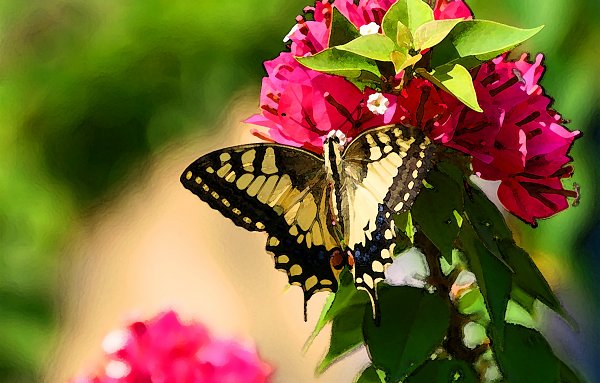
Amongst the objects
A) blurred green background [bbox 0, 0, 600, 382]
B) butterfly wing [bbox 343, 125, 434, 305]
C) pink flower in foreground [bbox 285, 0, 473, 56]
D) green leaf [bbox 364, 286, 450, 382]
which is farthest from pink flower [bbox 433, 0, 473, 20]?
blurred green background [bbox 0, 0, 600, 382]

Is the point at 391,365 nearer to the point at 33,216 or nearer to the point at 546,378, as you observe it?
the point at 546,378

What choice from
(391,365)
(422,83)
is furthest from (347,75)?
(391,365)

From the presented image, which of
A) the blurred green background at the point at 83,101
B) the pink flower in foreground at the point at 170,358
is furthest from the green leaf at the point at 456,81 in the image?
the blurred green background at the point at 83,101

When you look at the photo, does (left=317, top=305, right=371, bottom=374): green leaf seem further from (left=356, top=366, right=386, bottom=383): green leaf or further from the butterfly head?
the butterfly head

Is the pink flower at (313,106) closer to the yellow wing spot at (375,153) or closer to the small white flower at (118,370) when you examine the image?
the yellow wing spot at (375,153)

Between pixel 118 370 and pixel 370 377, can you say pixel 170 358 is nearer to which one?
pixel 118 370
